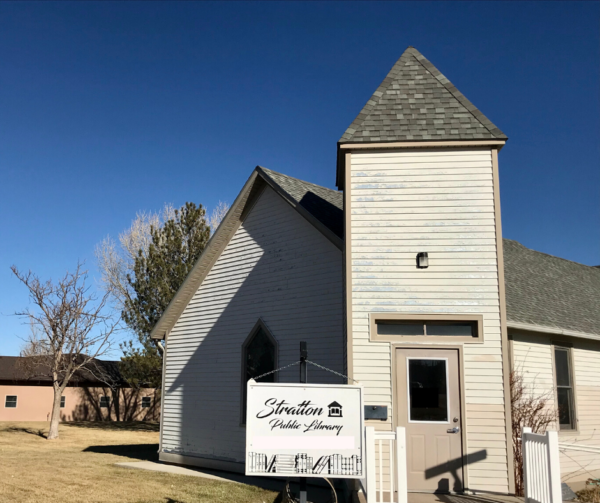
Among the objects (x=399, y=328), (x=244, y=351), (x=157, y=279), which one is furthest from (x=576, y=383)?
(x=157, y=279)

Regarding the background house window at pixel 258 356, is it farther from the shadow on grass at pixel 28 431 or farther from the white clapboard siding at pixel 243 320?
the shadow on grass at pixel 28 431

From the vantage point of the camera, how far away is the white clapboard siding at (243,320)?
12.6 meters

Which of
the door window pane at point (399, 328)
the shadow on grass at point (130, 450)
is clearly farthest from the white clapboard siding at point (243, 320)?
the shadow on grass at point (130, 450)

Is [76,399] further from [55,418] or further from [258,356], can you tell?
[258,356]

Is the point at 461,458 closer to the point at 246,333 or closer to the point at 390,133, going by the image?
the point at 390,133

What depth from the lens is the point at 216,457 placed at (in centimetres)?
1408

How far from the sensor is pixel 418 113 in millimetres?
10750

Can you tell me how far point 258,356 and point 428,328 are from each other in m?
5.27

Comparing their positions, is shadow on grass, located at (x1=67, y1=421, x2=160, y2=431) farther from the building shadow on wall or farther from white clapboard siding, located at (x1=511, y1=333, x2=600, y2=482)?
the building shadow on wall

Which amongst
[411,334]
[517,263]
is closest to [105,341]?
[517,263]

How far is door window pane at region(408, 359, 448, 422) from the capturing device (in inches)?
370

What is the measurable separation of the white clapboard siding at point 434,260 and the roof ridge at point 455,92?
0.49 meters

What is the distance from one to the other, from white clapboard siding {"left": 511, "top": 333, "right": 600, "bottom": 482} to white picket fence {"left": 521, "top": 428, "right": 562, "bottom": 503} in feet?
15.1

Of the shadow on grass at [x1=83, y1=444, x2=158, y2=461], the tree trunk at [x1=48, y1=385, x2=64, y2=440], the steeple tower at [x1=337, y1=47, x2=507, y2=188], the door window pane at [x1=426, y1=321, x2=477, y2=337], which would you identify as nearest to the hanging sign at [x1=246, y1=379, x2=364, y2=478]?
the door window pane at [x1=426, y1=321, x2=477, y2=337]
